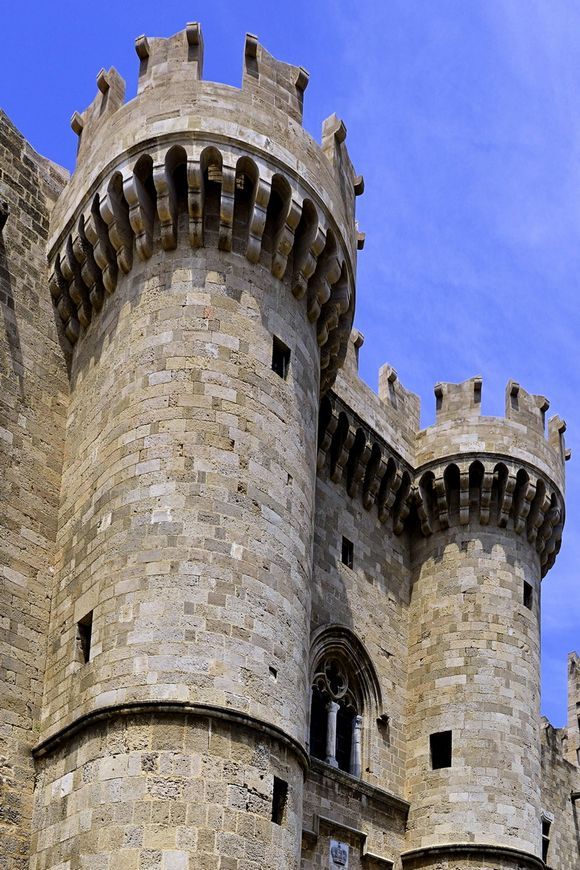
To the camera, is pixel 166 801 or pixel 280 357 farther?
pixel 280 357

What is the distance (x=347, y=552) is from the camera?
63.2 feet

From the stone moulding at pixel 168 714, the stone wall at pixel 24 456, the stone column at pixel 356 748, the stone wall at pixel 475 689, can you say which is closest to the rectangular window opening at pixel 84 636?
the stone wall at pixel 24 456

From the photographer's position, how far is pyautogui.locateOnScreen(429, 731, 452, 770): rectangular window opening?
19109 millimetres

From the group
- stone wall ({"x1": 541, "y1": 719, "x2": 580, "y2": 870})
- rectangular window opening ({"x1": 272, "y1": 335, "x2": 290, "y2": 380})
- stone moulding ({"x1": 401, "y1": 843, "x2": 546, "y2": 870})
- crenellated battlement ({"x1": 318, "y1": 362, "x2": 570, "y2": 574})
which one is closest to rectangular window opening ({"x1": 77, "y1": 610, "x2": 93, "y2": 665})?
rectangular window opening ({"x1": 272, "y1": 335, "x2": 290, "y2": 380})

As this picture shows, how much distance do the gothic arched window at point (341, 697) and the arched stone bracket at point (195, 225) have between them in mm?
4882

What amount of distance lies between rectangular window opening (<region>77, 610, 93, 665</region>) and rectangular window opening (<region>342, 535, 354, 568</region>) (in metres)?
5.98

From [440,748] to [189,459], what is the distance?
7.84 m

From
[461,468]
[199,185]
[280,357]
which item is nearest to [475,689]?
[461,468]

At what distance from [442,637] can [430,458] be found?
2995 millimetres

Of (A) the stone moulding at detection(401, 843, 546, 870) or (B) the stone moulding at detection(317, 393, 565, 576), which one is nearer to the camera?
(A) the stone moulding at detection(401, 843, 546, 870)

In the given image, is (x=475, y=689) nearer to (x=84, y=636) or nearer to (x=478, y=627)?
(x=478, y=627)

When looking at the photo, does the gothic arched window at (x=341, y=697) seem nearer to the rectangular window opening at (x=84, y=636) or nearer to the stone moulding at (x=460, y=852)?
the stone moulding at (x=460, y=852)

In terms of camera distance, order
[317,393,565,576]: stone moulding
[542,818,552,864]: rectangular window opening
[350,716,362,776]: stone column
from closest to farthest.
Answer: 1. [350,716,362,776]: stone column
2. [317,393,565,576]: stone moulding
3. [542,818,552,864]: rectangular window opening

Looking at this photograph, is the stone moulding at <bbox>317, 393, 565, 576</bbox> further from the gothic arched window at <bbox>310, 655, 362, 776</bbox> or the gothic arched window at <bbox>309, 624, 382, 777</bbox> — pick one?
the gothic arched window at <bbox>310, 655, 362, 776</bbox>
